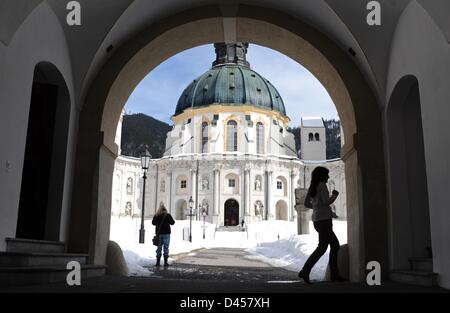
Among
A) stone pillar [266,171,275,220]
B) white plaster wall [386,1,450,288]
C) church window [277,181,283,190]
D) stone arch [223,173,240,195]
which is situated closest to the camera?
white plaster wall [386,1,450,288]

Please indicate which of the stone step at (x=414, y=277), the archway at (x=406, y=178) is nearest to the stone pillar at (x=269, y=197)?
the archway at (x=406, y=178)

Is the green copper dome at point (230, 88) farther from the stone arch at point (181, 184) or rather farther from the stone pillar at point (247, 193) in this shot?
the stone arch at point (181, 184)

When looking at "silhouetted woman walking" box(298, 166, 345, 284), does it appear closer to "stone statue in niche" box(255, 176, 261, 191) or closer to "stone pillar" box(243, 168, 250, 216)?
"stone pillar" box(243, 168, 250, 216)

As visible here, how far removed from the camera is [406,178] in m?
7.83

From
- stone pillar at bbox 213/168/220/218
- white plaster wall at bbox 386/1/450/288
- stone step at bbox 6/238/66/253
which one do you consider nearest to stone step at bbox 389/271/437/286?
white plaster wall at bbox 386/1/450/288

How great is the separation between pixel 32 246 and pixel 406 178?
628 centimetres

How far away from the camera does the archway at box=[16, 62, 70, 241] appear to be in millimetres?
7832

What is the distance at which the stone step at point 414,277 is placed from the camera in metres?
5.99

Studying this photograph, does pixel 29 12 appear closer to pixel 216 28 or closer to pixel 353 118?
pixel 216 28

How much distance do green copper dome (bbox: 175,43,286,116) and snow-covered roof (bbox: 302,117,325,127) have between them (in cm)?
513

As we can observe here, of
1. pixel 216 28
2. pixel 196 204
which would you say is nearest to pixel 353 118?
pixel 216 28

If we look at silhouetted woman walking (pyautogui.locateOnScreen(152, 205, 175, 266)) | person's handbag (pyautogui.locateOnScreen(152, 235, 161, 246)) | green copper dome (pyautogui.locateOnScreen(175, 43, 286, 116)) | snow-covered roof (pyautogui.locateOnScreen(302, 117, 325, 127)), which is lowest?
person's handbag (pyautogui.locateOnScreen(152, 235, 161, 246))

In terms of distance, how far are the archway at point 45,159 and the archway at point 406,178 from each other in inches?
230

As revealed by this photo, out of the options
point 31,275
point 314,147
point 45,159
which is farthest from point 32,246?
point 314,147
